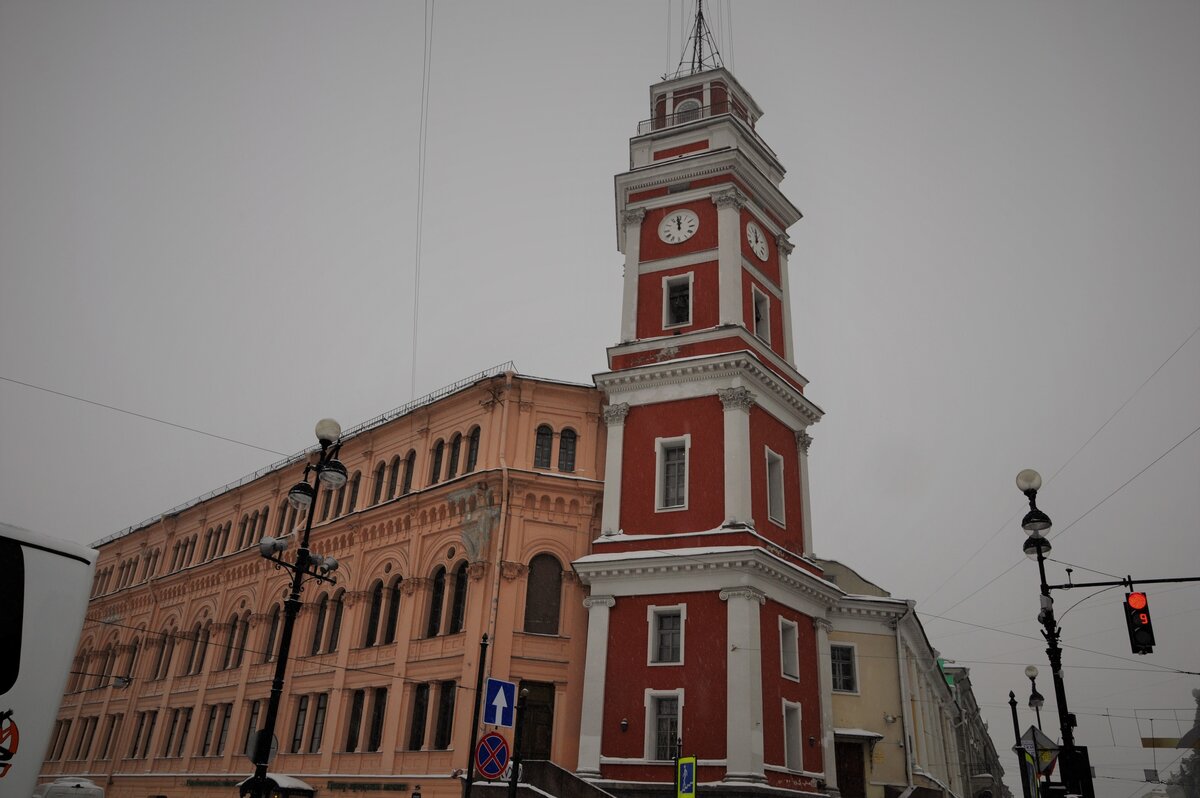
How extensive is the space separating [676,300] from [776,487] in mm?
8173

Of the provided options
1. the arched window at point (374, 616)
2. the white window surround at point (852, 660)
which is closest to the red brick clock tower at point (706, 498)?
the white window surround at point (852, 660)

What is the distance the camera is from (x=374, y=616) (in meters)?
34.8

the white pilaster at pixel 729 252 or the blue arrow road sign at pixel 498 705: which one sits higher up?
the white pilaster at pixel 729 252

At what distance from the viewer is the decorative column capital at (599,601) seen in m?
28.2

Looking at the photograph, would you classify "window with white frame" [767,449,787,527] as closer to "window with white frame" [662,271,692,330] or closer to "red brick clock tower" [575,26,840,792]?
"red brick clock tower" [575,26,840,792]

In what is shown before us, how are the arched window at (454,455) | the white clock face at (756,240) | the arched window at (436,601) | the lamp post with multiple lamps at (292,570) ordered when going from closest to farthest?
the lamp post with multiple lamps at (292,570) → the arched window at (436,601) → the arched window at (454,455) → the white clock face at (756,240)

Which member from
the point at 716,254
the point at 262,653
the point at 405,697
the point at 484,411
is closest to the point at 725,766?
the point at 405,697

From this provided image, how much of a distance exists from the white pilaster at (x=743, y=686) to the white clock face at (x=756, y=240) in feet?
47.3

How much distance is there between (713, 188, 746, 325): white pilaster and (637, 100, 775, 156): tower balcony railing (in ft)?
15.4

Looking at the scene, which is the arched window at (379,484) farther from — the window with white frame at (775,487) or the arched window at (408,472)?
the window with white frame at (775,487)

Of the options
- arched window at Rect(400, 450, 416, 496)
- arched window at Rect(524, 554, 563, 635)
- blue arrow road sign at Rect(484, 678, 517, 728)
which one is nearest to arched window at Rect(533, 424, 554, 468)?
arched window at Rect(524, 554, 563, 635)

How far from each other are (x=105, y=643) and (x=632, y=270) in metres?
40.7

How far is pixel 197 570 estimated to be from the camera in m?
46.4

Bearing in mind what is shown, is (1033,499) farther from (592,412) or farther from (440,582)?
(440,582)
